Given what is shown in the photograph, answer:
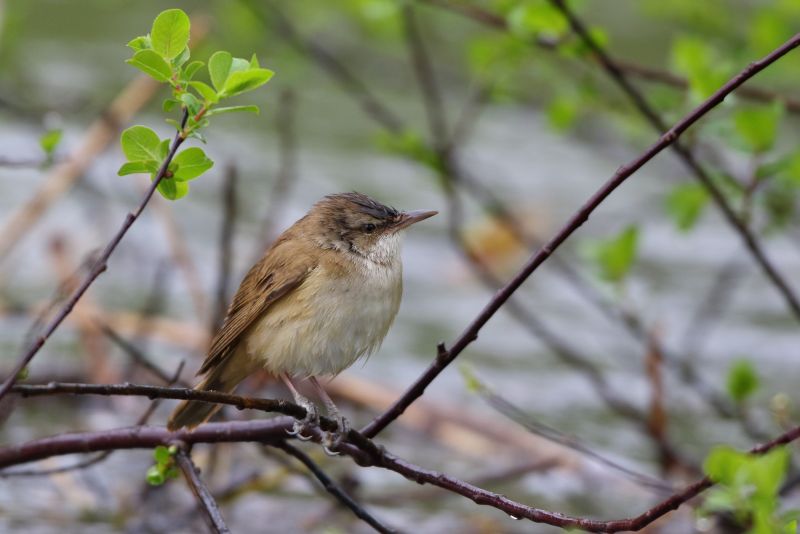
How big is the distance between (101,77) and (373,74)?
7.20 feet

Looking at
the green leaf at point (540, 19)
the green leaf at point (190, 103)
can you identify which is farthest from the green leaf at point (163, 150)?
the green leaf at point (540, 19)

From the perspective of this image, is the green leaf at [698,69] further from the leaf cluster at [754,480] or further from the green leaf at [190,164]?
the leaf cluster at [754,480]

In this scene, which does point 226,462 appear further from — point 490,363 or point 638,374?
point 638,374

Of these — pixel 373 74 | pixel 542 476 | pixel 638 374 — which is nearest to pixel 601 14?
pixel 373 74

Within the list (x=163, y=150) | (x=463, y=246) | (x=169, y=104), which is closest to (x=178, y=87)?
(x=169, y=104)

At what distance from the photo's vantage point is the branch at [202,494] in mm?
2663

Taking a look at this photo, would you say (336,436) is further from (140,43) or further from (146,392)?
(140,43)

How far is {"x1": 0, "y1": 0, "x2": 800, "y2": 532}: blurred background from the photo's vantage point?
15.2 ft

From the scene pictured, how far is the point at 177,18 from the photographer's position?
7.56 ft

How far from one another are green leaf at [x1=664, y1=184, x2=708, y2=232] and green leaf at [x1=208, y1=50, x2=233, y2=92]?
8.15ft

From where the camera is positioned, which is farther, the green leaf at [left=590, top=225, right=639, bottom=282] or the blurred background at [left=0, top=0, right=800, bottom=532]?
the blurred background at [left=0, top=0, right=800, bottom=532]

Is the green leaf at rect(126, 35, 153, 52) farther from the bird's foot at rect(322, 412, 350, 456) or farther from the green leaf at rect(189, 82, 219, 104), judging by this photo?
the bird's foot at rect(322, 412, 350, 456)

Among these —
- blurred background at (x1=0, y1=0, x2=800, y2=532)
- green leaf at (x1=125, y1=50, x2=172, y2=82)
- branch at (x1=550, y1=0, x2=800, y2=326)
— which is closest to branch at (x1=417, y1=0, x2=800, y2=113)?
blurred background at (x1=0, y1=0, x2=800, y2=532)

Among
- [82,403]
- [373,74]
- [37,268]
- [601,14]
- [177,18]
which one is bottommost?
[177,18]
